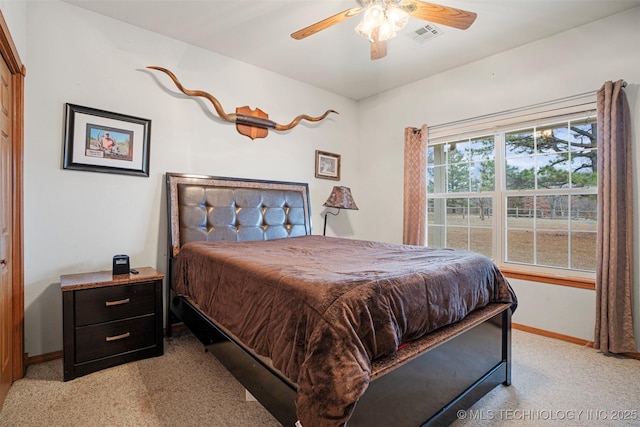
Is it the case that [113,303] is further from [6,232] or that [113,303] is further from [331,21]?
[331,21]

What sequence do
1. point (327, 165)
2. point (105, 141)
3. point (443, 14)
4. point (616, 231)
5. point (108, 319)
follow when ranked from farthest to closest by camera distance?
point (327, 165)
point (105, 141)
point (616, 231)
point (108, 319)
point (443, 14)

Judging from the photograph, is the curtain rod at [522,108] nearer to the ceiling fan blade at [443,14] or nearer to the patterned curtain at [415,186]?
the patterned curtain at [415,186]

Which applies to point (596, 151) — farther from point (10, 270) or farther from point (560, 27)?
point (10, 270)

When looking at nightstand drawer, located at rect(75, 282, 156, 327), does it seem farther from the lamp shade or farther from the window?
the window

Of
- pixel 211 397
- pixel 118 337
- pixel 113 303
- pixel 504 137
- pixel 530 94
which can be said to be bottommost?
pixel 211 397

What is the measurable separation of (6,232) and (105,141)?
98 centimetres

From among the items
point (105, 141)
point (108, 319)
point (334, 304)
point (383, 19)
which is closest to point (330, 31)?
point (383, 19)

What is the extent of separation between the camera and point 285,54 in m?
3.18

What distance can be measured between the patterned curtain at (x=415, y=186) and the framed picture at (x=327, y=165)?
932 millimetres

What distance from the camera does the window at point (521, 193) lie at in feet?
9.09

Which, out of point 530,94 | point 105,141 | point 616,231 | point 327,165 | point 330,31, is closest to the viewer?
point 616,231

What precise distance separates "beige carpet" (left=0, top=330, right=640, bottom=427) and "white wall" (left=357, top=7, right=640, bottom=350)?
0.53 m

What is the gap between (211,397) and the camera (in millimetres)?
1854

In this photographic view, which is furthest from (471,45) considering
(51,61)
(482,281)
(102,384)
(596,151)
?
(102,384)
